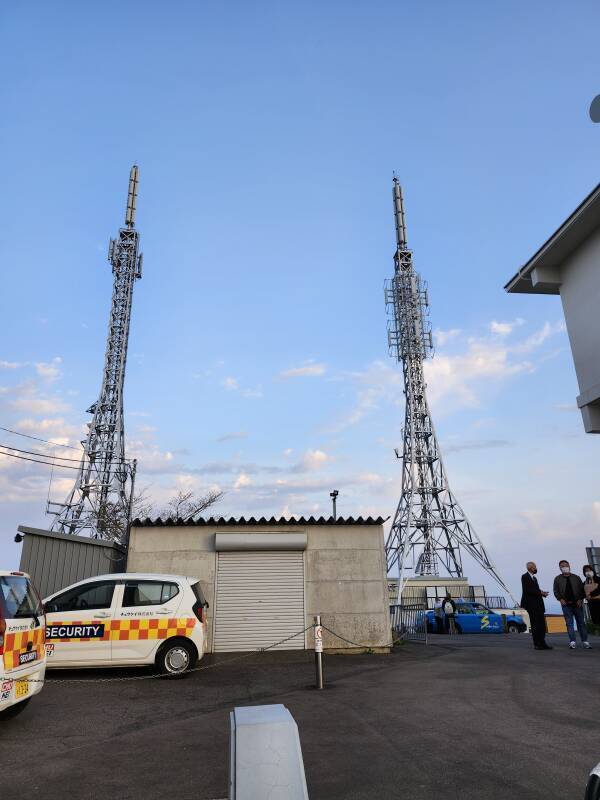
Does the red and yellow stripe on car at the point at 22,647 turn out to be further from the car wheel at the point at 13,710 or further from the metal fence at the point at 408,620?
the metal fence at the point at 408,620

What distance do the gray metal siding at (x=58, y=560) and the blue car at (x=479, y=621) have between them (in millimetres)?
14364

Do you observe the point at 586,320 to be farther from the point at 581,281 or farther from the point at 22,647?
the point at 22,647

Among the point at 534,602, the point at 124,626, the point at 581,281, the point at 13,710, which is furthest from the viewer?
the point at 534,602

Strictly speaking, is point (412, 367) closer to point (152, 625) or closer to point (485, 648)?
point (485, 648)

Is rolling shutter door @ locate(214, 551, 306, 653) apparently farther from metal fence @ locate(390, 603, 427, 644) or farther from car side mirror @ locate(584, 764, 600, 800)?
car side mirror @ locate(584, 764, 600, 800)

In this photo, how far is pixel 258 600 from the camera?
41.5 ft

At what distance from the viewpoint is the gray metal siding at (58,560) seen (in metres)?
12.1

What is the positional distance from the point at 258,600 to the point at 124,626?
3.98 meters

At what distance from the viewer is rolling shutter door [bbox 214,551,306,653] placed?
40.8ft

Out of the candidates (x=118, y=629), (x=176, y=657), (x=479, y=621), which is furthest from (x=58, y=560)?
(x=479, y=621)

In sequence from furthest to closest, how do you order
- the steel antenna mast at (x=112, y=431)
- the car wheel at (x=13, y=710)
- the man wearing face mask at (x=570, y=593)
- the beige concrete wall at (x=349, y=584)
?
the steel antenna mast at (x=112, y=431)
the beige concrete wall at (x=349, y=584)
the man wearing face mask at (x=570, y=593)
the car wheel at (x=13, y=710)

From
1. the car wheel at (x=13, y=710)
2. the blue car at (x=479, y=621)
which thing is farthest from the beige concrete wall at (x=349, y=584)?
the blue car at (x=479, y=621)

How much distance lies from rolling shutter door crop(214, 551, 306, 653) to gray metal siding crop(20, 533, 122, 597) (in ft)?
10.1

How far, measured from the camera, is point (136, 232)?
48.3 m
